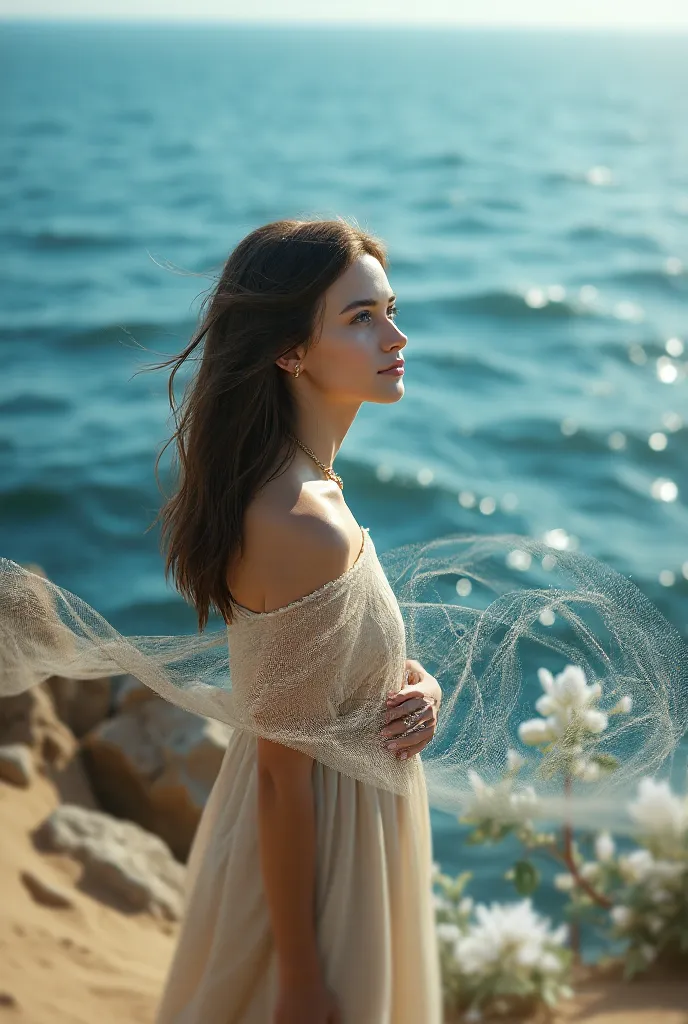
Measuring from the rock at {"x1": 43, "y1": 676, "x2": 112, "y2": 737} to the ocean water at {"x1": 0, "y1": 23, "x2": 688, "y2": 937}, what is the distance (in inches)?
50.8

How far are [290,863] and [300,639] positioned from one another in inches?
13.8

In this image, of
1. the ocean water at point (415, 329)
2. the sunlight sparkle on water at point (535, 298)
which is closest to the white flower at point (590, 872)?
the ocean water at point (415, 329)

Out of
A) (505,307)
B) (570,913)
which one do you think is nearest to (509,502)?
(505,307)

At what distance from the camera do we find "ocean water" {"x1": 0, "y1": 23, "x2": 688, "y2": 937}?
8.58 meters

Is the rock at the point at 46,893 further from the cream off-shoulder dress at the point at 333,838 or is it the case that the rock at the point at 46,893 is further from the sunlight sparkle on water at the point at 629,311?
the sunlight sparkle on water at the point at 629,311

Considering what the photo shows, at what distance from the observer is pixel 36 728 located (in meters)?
3.94

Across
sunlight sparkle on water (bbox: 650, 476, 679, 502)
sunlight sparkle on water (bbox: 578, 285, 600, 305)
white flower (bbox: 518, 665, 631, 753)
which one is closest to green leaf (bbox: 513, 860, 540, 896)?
white flower (bbox: 518, 665, 631, 753)

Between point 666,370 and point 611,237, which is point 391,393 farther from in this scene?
point 611,237

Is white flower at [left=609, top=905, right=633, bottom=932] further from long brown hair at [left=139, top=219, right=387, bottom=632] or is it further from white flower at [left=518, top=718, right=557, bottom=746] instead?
long brown hair at [left=139, top=219, right=387, bottom=632]

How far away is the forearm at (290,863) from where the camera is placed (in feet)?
5.51

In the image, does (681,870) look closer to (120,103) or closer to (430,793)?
(430,793)

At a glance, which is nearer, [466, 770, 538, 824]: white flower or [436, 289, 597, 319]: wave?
[466, 770, 538, 824]: white flower

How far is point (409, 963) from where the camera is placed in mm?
1863

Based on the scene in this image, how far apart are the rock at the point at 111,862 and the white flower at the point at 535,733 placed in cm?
184
